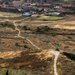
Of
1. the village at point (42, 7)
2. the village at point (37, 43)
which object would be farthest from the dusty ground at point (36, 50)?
the village at point (42, 7)

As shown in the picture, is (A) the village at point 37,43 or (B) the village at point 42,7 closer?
(A) the village at point 37,43

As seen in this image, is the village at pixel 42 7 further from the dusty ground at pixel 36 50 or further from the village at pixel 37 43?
the dusty ground at pixel 36 50

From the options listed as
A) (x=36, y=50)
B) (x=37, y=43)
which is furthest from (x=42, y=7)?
(x=36, y=50)

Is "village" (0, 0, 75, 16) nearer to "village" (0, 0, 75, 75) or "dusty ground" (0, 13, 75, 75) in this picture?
"village" (0, 0, 75, 75)

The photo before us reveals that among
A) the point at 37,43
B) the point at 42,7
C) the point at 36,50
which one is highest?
the point at 36,50

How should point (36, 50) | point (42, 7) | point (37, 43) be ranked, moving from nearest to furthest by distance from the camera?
1. point (36, 50)
2. point (37, 43)
3. point (42, 7)

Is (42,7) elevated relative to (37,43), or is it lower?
lower

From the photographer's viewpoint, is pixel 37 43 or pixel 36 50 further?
pixel 37 43

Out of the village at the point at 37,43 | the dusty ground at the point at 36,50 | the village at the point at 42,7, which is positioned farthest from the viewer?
the village at the point at 42,7

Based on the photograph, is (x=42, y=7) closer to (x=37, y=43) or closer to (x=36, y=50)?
(x=37, y=43)

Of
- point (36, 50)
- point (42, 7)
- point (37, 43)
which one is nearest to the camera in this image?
point (36, 50)

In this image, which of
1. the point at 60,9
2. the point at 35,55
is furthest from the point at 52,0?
the point at 35,55
